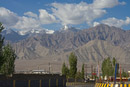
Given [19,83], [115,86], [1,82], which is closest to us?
[115,86]

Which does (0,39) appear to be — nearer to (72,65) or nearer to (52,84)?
A: (52,84)

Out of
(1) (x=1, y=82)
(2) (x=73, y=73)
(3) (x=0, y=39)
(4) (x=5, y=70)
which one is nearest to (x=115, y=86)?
(1) (x=1, y=82)

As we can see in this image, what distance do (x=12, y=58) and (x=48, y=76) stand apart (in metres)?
9.56

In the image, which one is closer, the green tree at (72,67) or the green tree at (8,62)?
the green tree at (8,62)

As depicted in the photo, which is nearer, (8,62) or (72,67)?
(8,62)

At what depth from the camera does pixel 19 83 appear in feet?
105

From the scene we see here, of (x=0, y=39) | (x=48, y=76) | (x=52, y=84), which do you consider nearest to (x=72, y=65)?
(x=48, y=76)

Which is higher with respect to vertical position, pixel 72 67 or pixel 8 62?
pixel 8 62

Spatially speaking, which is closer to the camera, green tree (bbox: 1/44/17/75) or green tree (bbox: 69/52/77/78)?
green tree (bbox: 1/44/17/75)

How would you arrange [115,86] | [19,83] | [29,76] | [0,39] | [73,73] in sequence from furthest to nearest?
[73,73], [29,76], [0,39], [19,83], [115,86]

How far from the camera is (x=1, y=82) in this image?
29.7m

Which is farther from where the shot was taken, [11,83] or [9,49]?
[9,49]

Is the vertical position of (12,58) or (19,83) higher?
(12,58)

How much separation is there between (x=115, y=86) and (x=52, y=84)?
770 inches
